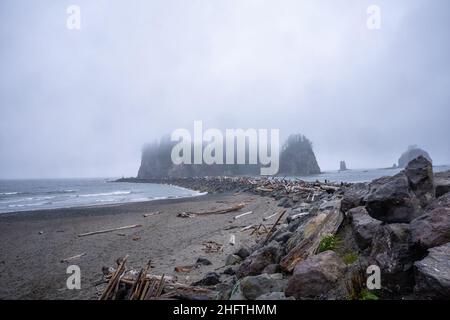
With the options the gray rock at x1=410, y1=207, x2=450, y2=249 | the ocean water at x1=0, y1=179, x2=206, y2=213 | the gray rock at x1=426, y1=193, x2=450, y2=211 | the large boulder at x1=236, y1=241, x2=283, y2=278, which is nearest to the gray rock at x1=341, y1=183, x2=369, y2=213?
the gray rock at x1=426, y1=193, x2=450, y2=211

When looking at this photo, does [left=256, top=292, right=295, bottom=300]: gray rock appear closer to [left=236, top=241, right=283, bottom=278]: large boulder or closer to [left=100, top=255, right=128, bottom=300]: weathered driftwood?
[left=236, top=241, right=283, bottom=278]: large boulder

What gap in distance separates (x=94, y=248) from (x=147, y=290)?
7.99m

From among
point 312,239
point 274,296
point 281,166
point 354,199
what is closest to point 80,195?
point 312,239

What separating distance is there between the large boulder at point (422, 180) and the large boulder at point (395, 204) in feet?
1.08

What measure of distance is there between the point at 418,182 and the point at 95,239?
1467 centimetres

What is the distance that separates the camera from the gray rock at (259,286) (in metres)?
4.53

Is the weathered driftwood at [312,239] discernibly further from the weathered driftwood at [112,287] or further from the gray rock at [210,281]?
the weathered driftwood at [112,287]

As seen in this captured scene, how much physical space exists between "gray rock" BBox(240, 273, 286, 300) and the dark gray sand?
3.07 m

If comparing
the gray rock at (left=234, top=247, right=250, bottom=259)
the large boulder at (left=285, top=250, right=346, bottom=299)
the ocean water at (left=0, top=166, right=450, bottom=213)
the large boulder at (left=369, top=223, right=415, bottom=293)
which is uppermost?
the large boulder at (left=369, top=223, right=415, bottom=293)

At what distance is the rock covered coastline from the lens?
3.70m

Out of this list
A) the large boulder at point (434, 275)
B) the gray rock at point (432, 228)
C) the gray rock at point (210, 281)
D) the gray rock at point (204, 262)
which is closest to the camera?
the large boulder at point (434, 275)

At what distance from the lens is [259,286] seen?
15.1 ft

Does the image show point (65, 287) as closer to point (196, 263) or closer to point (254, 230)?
point (196, 263)

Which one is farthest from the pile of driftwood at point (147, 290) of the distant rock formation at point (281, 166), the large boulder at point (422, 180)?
the distant rock formation at point (281, 166)
